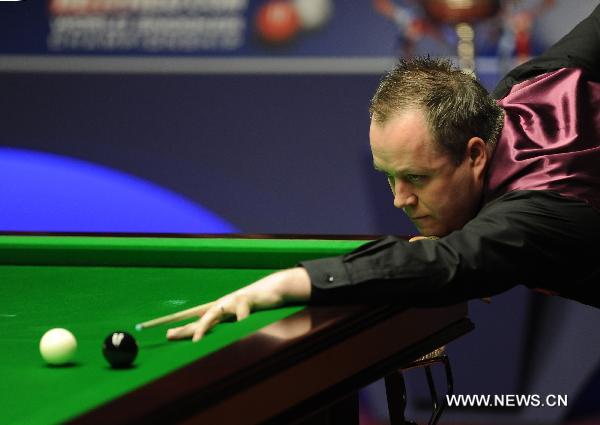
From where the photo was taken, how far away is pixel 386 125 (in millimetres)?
2080

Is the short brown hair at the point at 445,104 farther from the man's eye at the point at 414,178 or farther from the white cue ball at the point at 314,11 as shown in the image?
the white cue ball at the point at 314,11

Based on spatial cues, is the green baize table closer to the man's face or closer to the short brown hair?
the man's face

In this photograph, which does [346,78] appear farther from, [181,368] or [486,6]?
[181,368]

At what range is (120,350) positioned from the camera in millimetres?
1549

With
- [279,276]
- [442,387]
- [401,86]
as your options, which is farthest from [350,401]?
[442,387]

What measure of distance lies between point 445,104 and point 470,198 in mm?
198

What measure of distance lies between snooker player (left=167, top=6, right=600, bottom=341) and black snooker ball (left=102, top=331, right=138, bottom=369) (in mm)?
160

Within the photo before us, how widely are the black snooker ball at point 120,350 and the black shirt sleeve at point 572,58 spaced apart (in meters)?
1.40

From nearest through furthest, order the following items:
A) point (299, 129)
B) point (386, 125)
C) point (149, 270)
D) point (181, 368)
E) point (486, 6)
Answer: point (181, 368), point (386, 125), point (149, 270), point (486, 6), point (299, 129)

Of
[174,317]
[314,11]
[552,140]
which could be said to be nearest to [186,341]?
[174,317]

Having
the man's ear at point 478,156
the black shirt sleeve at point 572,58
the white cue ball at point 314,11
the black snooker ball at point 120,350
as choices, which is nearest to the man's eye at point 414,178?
the man's ear at point 478,156

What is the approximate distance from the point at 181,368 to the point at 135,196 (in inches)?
130

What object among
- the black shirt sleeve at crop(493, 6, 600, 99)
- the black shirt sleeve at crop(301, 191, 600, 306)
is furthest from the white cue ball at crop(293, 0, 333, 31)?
the black shirt sleeve at crop(301, 191, 600, 306)

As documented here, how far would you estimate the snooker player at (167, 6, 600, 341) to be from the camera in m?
1.82
